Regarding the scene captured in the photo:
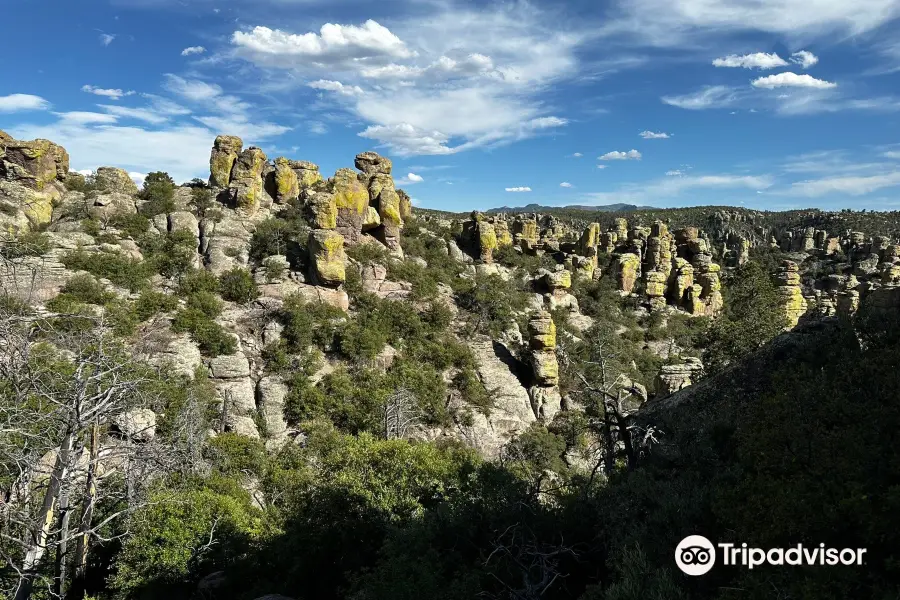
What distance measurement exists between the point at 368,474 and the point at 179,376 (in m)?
14.7

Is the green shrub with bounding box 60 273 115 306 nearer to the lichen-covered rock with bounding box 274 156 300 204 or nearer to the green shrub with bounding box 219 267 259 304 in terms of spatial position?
the green shrub with bounding box 219 267 259 304

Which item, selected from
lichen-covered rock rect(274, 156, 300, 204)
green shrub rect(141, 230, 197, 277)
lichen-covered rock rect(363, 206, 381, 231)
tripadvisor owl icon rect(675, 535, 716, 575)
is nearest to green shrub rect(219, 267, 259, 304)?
green shrub rect(141, 230, 197, 277)

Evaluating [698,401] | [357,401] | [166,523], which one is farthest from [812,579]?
[357,401]

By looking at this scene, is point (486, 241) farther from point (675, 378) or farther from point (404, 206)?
point (675, 378)

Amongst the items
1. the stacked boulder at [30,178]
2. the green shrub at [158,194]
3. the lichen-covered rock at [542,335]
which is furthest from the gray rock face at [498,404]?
the stacked boulder at [30,178]

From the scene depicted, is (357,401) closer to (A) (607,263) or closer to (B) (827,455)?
(B) (827,455)

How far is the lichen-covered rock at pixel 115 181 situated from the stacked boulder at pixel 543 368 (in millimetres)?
32451

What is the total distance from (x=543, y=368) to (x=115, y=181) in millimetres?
36022

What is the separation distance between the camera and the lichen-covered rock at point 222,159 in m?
39.0

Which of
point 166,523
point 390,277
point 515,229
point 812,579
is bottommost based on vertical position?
point 166,523

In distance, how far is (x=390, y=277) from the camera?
36.5 metres

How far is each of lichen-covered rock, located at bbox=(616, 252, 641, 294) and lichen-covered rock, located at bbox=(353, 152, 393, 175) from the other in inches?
1044

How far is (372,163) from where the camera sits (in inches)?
1705

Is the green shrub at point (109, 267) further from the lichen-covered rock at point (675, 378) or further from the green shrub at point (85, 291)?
the lichen-covered rock at point (675, 378)
